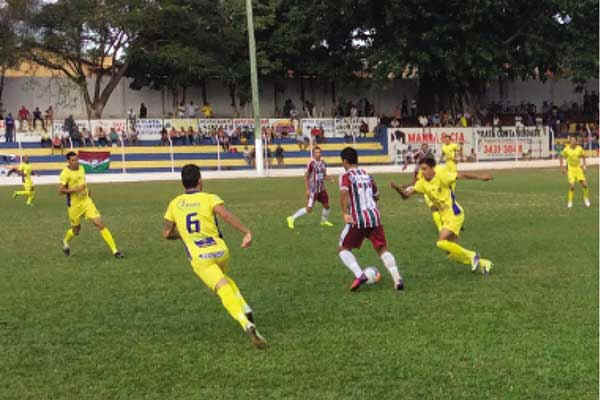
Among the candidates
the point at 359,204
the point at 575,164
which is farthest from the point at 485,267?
the point at 575,164

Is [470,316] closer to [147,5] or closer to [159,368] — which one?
[159,368]

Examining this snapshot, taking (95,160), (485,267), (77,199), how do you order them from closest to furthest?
(485,267) → (77,199) → (95,160)

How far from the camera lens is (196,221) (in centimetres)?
716

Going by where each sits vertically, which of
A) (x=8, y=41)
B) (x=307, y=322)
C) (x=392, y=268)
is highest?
(x=8, y=41)

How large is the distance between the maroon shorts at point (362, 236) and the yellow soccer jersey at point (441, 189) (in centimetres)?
125

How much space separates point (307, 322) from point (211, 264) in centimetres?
136

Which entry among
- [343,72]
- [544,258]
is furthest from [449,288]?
[343,72]

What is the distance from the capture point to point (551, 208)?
19.5 meters

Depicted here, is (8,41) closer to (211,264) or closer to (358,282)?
(358,282)

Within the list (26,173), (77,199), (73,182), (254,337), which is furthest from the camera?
(26,173)

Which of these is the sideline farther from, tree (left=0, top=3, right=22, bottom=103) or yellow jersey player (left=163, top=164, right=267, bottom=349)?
yellow jersey player (left=163, top=164, right=267, bottom=349)

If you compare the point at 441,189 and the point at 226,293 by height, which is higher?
the point at 441,189

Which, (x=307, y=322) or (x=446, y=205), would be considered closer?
(x=307, y=322)

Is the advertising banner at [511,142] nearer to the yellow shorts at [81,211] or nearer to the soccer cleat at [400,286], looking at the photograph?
the yellow shorts at [81,211]
